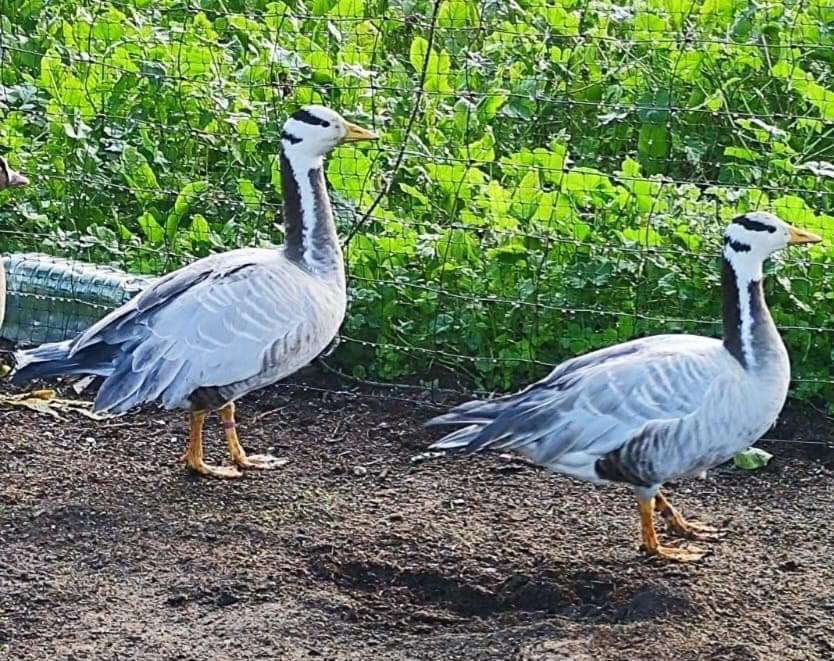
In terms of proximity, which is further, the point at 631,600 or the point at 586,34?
the point at 586,34

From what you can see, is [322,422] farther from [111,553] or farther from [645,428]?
[645,428]

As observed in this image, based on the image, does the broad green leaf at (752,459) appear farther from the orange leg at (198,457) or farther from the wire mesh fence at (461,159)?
the orange leg at (198,457)

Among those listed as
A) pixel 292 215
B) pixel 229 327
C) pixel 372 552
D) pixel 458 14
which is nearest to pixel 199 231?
pixel 292 215

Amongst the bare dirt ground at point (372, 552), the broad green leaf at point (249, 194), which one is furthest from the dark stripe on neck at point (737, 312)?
the broad green leaf at point (249, 194)

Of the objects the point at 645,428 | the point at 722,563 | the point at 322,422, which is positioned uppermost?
the point at 645,428

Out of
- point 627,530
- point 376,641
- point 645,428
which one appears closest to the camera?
point 376,641

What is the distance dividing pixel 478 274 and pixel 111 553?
7.43 feet

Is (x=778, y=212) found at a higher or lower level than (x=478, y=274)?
higher

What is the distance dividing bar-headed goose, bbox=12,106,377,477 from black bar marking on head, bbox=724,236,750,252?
1628 mm

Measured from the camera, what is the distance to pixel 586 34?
330 inches

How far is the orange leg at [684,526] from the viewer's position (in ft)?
17.6

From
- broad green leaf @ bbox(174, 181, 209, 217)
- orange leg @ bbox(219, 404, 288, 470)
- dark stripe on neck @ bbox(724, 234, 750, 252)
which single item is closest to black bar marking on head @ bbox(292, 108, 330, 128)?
orange leg @ bbox(219, 404, 288, 470)

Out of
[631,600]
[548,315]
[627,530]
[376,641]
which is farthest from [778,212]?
[376,641]

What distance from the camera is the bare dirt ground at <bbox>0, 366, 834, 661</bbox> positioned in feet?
15.1
